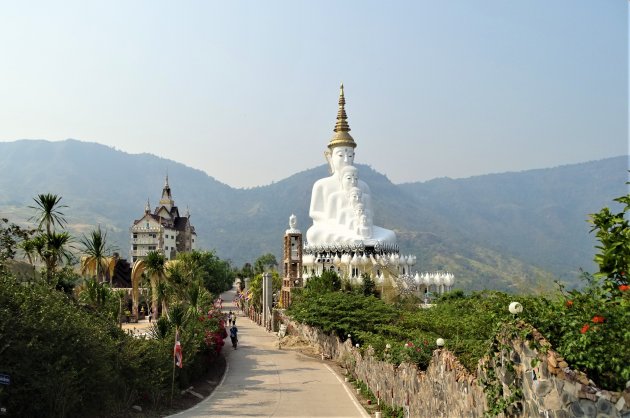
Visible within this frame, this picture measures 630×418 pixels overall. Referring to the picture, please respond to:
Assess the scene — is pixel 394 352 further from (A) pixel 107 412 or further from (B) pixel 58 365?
(B) pixel 58 365

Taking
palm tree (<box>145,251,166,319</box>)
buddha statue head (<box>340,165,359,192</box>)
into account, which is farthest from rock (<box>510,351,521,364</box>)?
buddha statue head (<box>340,165,359,192</box>)

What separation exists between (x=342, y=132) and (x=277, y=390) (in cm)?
4361

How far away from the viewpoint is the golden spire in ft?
196

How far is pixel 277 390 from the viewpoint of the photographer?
1931 centimetres

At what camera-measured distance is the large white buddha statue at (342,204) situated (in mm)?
55219

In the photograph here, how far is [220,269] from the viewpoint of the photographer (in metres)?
70.3

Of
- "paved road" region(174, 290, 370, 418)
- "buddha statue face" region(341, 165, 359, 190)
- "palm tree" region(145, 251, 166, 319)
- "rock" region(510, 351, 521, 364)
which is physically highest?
"buddha statue face" region(341, 165, 359, 190)

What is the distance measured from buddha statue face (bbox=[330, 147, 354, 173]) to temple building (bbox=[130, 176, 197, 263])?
37579 millimetres

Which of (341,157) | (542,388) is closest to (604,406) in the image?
(542,388)

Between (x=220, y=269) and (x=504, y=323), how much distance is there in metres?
63.6

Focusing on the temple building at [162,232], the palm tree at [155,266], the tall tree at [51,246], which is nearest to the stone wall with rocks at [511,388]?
the tall tree at [51,246]

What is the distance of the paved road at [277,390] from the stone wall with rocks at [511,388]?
2773 mm

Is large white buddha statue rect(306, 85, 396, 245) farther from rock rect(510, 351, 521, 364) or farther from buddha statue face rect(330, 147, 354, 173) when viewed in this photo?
rock rect(510, 351, 521, 364)

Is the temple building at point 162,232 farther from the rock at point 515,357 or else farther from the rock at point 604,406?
the rock at point 604,406
